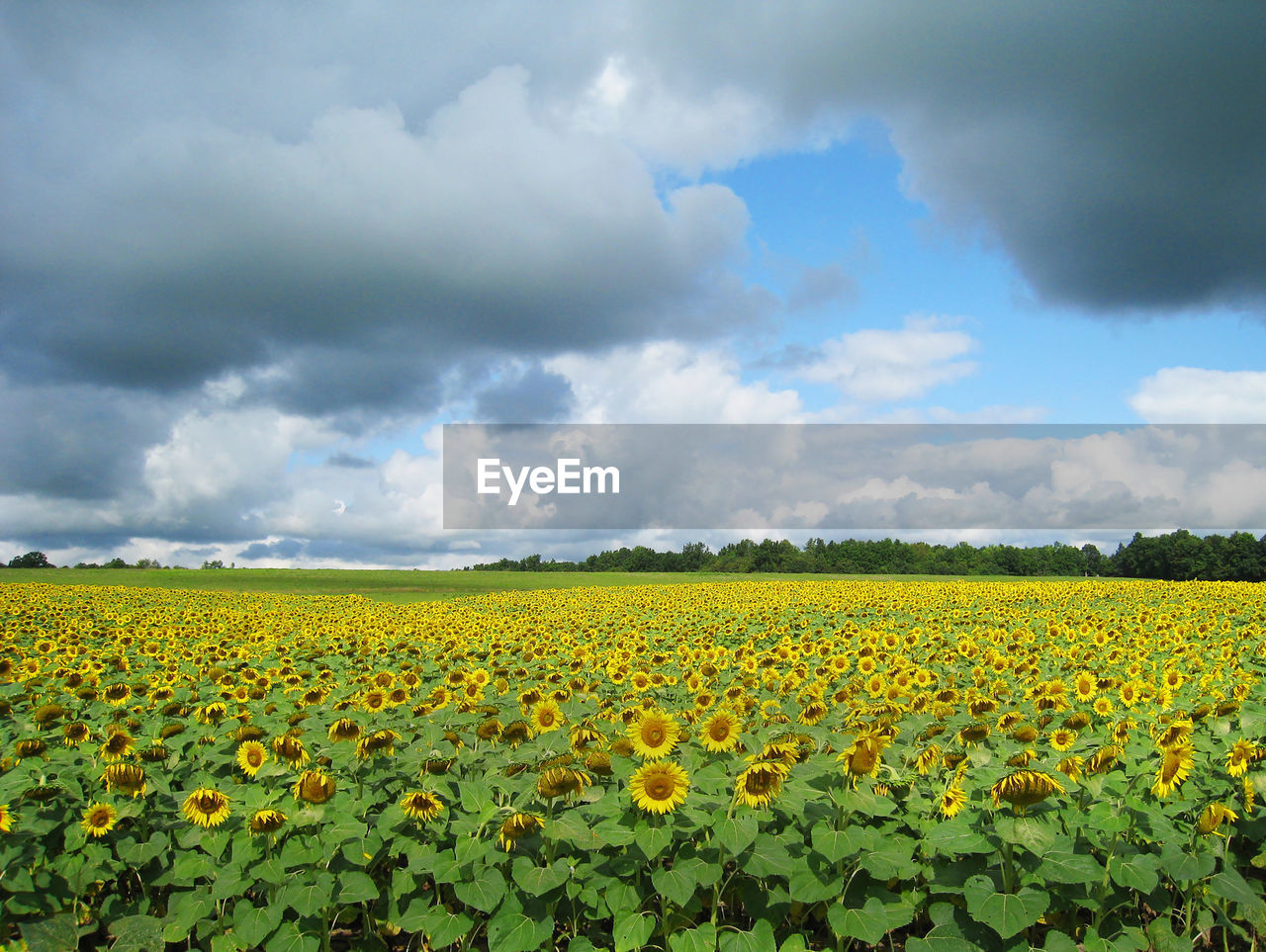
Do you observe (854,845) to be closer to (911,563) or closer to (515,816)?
(515,816)

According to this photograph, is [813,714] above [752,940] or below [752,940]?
above

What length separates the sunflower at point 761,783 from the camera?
4.23 meters

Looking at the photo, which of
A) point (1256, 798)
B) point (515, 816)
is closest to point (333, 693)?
point (515, 816)

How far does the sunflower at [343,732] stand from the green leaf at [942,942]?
14.3ft

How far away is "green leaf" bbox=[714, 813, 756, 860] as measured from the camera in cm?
412

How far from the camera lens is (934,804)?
5.05 m

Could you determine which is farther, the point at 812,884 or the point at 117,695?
the point at 117,695

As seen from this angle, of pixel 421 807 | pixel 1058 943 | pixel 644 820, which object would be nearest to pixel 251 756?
pixel 421 807

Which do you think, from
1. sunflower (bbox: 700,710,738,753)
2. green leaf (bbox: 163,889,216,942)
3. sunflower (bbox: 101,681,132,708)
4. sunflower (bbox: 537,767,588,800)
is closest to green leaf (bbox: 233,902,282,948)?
green leaf (bbox: 163,889,216,942)

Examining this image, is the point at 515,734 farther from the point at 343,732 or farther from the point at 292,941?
the point at 292,941

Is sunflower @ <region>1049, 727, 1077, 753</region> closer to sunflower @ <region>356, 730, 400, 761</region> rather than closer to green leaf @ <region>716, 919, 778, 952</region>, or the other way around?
green leaf @ <region>716, 919, 778, 952</region>

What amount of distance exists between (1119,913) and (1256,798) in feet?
4.68

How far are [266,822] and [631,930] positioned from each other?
2.48 m

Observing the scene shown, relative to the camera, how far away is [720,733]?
524 cm
